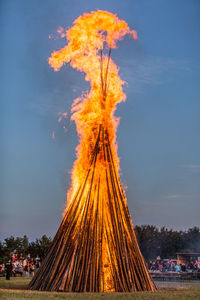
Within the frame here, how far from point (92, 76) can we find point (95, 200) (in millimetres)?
4692

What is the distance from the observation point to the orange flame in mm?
17156

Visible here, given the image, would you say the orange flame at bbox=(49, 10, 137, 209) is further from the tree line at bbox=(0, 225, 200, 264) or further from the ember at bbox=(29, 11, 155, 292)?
the tree line at bbox=(0, 225, 200, 264)

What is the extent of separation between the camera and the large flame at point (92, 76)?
17141 millimetres

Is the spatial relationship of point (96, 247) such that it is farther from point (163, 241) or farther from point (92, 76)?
point (163, 241)

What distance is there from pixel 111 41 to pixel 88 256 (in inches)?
315

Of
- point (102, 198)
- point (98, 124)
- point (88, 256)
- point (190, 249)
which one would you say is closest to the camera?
point (88, 256)

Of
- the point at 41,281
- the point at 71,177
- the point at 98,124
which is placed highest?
the point at 98,124

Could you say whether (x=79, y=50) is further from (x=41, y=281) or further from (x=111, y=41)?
(x=41, y=281)

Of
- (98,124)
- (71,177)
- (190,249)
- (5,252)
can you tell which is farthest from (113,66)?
(190,249)

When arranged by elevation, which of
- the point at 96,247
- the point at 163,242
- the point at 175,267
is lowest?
the point at 96,247

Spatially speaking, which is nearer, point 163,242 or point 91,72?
point 91,72

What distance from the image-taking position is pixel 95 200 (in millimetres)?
15781

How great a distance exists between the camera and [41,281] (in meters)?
15.3

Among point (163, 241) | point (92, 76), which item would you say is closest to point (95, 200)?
point (92, 76)
